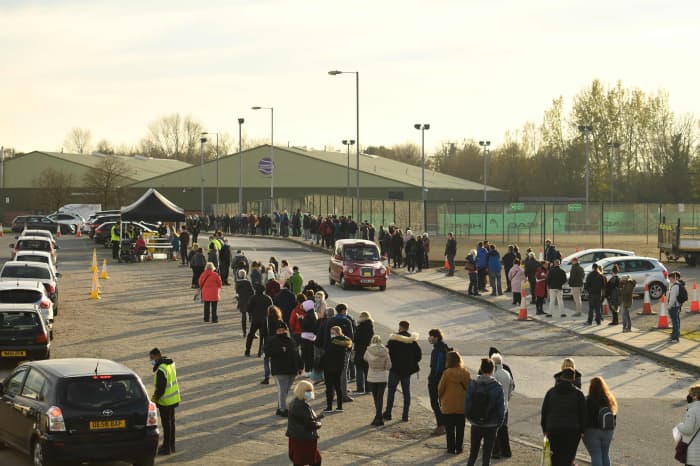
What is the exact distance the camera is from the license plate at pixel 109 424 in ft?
43.3

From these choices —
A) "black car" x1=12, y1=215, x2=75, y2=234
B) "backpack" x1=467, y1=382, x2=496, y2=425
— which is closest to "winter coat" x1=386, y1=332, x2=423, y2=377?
"backpack" x1=467, y1=382, x2=496, y2=425

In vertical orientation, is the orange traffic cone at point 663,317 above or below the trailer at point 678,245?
below

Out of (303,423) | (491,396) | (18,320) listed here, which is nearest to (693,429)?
→ (491,396)

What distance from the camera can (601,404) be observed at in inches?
497

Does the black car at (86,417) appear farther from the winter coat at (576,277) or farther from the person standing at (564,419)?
the winter coat at (576,277)

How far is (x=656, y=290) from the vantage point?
36.0 meters

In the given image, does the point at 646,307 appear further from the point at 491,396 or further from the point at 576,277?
the point at 491,396

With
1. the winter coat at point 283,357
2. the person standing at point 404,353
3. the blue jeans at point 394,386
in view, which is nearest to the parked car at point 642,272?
the blue jeans at point 394,386

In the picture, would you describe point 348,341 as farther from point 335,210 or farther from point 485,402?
point 335,210

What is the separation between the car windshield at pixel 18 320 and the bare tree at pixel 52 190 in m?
86.5

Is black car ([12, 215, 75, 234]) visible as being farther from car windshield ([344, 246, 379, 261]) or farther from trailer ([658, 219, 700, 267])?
trailer ([658, 219, 700, 267])

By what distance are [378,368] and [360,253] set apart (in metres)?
21.9

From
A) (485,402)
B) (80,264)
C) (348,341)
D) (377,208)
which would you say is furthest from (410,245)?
(485,402)

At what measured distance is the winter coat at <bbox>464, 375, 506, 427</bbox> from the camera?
13.6m
